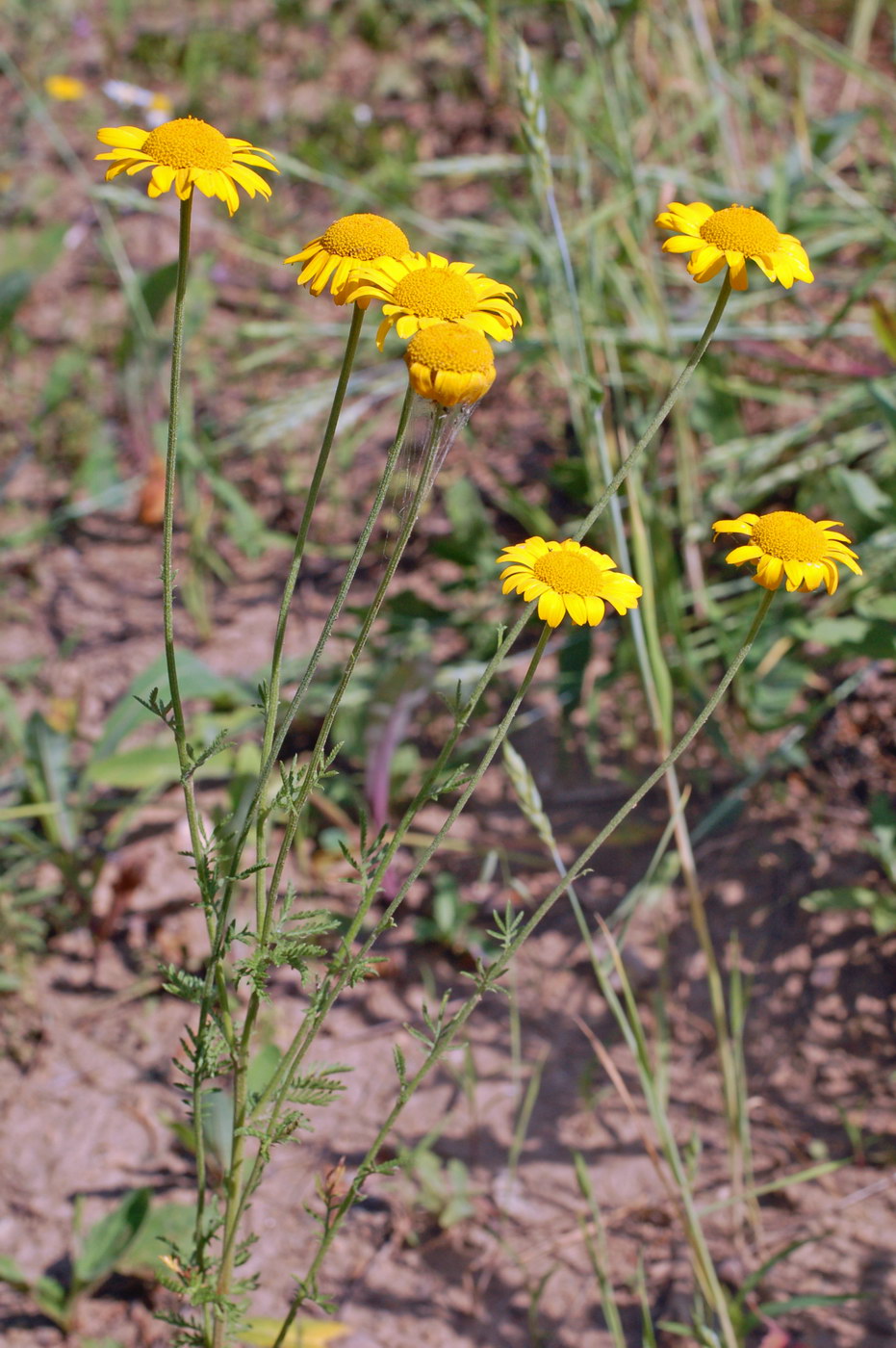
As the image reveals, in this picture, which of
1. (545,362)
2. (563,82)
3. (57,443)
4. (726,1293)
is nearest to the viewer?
(726,1293)

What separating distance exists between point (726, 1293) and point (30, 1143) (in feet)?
3.69

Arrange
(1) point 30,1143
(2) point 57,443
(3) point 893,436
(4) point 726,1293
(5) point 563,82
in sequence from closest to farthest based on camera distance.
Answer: (4) point 726,1293, (1) point 30,1143, (3) point 893,436, (2) point 57,443, (5) point 563,82

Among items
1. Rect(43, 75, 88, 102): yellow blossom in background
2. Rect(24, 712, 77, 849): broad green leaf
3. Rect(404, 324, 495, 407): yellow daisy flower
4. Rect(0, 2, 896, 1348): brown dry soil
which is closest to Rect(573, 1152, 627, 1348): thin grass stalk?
Rect(0, 2, 896, 1348): brown dry soil

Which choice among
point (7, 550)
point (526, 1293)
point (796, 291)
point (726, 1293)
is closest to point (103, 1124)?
point (526, 1293)

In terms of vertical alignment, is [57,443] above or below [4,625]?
above

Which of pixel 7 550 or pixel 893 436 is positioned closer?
pixel 893 436

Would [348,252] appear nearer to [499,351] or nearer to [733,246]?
[733,246]

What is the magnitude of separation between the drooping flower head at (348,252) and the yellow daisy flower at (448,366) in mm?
95

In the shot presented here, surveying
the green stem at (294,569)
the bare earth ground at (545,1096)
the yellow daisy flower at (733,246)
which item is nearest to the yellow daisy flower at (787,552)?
the yellow daisy flower at (733,246)

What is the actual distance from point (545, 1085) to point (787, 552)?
4.06ft

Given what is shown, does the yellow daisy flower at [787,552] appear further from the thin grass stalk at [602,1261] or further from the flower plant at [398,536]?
the thin grass stalk at [602,1261]

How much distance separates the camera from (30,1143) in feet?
5.79

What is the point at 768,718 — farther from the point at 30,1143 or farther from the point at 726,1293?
the point at 30,1143

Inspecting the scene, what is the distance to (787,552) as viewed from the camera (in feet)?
2.92
